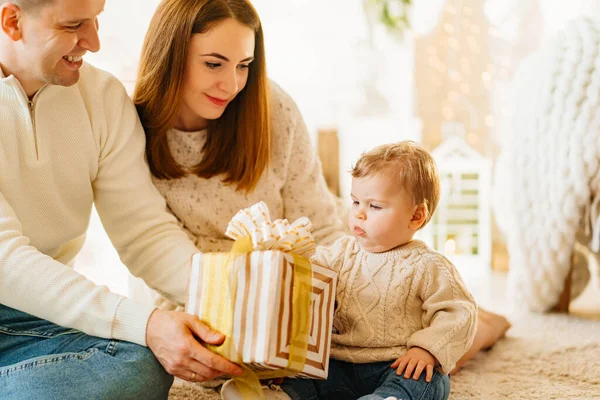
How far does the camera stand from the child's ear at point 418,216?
1.44 meters

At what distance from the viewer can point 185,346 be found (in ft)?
4.22

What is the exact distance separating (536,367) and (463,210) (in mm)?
1504

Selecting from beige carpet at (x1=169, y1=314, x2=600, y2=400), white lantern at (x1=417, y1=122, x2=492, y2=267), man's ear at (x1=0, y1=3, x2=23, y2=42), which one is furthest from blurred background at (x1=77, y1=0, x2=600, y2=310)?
man's ear at (x1=0, y1=3, x2=23, y2=42)

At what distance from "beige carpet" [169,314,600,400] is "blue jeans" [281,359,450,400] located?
0.25 meters

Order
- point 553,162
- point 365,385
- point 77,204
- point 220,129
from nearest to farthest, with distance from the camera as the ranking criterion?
point 365,385, point 77,204, point 220,129, point 553,162

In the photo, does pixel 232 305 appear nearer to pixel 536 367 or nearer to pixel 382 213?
pixel 382 213

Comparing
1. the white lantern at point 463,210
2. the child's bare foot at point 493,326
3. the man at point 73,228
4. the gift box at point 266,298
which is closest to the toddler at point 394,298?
the gift box at point 266,298

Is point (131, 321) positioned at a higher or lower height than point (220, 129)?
lower

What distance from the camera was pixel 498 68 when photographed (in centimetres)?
362

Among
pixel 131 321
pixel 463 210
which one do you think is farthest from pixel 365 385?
pixel 463 210

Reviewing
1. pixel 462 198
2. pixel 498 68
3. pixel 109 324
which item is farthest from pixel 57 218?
pixel 498 68

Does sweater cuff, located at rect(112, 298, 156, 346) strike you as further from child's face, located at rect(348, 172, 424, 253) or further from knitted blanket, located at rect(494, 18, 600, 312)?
knitted blanket, located at rect(494, 18, 600, 312)

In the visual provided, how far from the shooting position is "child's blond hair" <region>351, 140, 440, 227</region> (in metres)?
1.42

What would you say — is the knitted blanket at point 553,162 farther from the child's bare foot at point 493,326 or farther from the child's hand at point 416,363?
the child's hand at point 416,363
